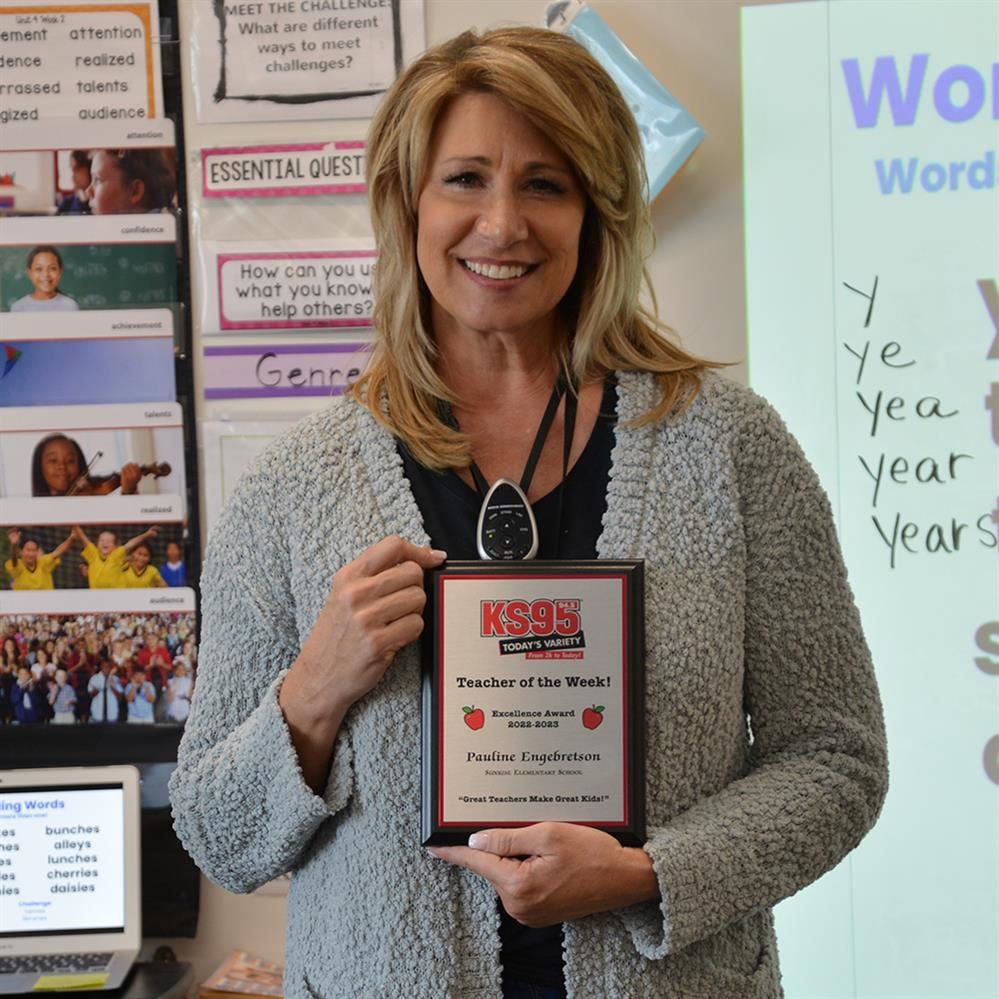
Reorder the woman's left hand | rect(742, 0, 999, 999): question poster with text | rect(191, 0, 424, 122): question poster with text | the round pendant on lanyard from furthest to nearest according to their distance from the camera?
rect(191, 0, 424, 122): question poster with text → rect(742, 0, 999, 999): question poster with text → the round pendant on lanyard → the woman's left hand

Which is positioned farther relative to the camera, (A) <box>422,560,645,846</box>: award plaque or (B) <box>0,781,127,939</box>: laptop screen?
(B) <box>0,781,127,939</box>: laptop screen

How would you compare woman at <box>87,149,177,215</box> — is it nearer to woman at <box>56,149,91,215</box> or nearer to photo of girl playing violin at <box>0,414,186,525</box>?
woman at <box>56,149,91,215</box>

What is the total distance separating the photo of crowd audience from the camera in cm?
207

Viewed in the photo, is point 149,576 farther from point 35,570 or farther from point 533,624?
point 533,624

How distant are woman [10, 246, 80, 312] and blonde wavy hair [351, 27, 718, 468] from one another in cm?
106

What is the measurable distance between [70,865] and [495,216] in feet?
4.46

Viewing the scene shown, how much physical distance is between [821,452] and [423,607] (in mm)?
1012

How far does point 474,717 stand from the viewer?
1000 millimetres

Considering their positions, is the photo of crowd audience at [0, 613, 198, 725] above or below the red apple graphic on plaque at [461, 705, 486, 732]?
below

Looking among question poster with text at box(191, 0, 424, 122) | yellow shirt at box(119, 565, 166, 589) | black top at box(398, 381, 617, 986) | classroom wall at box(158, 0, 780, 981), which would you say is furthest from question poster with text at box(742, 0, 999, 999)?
yellow shirt at box(119, 565, 166, 589)

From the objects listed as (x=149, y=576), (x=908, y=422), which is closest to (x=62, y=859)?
(x=149, y=576)

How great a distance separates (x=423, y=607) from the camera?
3.30 feet

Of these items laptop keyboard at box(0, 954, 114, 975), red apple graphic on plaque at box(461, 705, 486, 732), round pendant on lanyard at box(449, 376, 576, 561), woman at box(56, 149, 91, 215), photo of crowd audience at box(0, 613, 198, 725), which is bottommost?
laptop keyboard at box(0, 954, 114, 975)

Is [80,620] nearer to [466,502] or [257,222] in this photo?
[257,222]
